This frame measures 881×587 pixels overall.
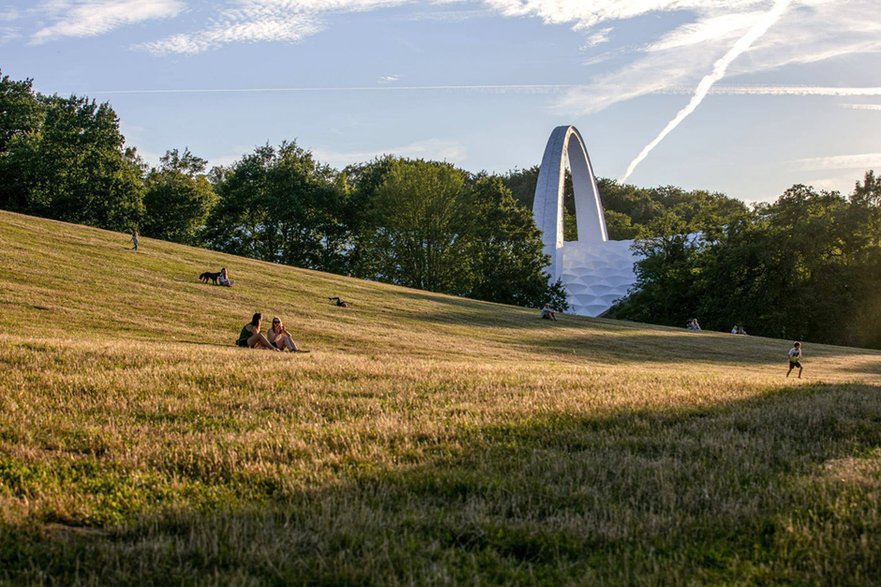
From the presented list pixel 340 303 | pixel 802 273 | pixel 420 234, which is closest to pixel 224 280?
pixel 340 303

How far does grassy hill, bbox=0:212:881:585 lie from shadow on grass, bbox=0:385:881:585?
2cm

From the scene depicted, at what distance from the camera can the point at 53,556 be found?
16.5ft

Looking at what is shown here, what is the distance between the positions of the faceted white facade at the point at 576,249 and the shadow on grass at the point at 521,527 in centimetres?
9533

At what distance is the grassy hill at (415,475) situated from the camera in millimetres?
5113

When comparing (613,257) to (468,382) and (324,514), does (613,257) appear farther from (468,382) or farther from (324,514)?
(324,514)

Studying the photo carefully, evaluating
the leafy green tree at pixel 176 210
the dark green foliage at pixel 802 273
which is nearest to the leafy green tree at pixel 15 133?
the leafy green tree at pixel 176 210

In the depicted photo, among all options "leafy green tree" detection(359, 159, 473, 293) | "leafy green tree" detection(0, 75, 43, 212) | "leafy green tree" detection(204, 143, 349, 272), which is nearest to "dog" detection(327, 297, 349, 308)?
"leafy green tree" detection(359, 159, 473, 293)

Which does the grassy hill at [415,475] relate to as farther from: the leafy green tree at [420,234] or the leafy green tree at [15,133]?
the leafy green tree at [15,133]

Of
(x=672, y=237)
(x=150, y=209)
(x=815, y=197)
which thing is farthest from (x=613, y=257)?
(x=150, y=209)

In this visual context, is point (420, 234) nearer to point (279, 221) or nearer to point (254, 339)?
point (279, 221)

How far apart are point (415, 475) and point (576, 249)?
4256 inches

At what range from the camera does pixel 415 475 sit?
6.97 meters

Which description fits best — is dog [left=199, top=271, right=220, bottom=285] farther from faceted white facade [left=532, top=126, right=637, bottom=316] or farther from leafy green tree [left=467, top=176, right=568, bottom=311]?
faceted white facade [left=532, top=126, right=637, bottom=316]

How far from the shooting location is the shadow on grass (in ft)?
16.2
